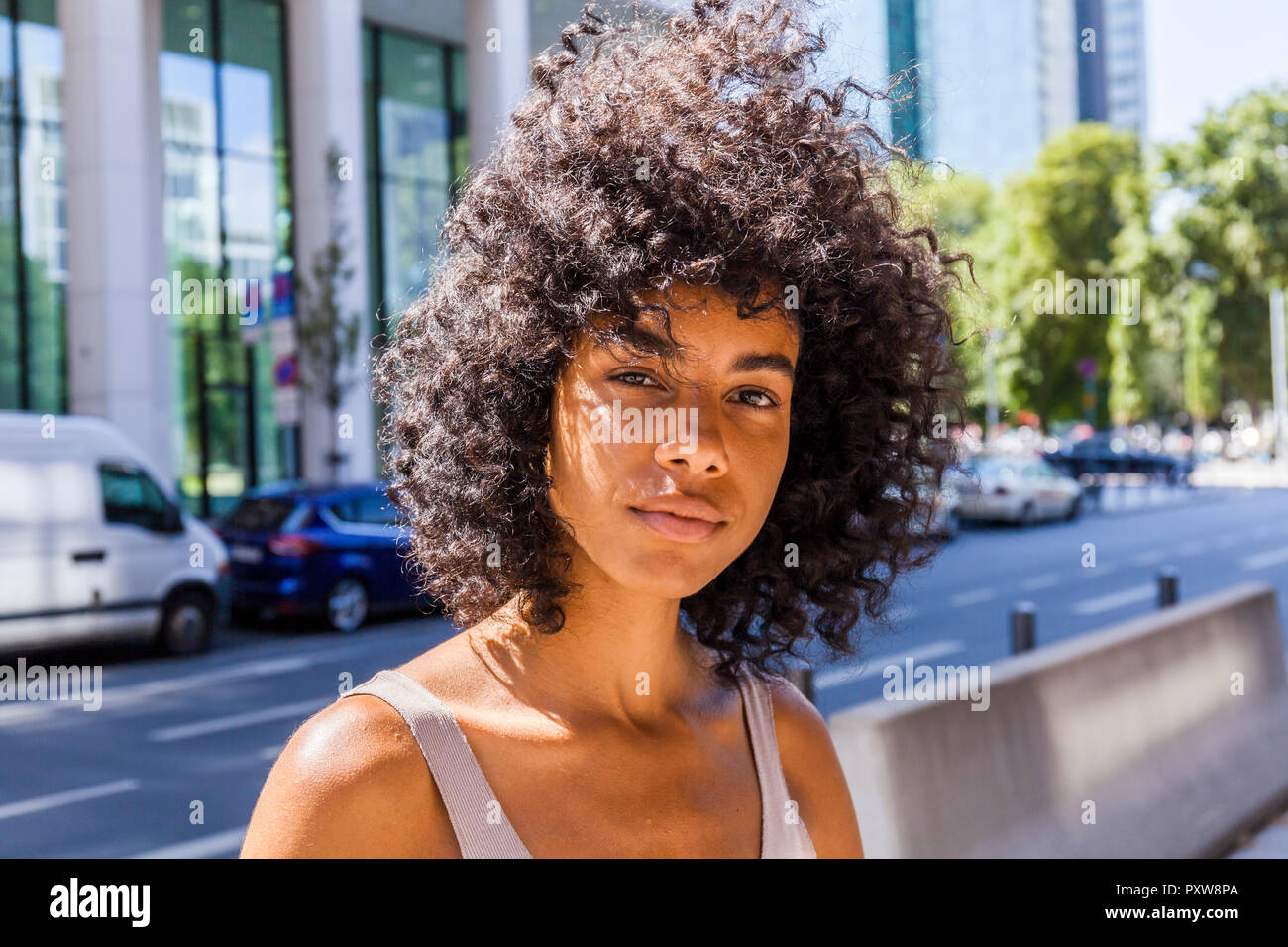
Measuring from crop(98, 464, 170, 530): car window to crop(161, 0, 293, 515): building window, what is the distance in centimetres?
913

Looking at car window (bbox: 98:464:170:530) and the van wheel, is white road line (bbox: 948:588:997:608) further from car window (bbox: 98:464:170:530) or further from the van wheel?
car window (bbox: 98:464:170:530)

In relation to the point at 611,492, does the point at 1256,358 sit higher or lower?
higher

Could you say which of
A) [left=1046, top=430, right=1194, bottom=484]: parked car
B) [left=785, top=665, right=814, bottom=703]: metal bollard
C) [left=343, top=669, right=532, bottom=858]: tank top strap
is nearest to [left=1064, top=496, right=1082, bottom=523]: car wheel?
[left=1046, top=430, right=1194, bottom=484]: parked car

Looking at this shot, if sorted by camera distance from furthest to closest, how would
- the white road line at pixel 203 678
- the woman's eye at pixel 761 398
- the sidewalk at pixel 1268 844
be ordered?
the white road line at pixel 203 678
the sidewalk at pixel 1268 844
the woman's eye at pixel 761 398

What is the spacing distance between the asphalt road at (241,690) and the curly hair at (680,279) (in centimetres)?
27

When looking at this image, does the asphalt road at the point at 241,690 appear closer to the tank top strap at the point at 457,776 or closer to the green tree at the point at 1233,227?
the tank top strap at the point at 457,776

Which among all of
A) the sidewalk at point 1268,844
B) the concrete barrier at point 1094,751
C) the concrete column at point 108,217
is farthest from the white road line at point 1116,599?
the concrete column at point 108,217

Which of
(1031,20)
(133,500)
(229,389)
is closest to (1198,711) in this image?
(133,500)

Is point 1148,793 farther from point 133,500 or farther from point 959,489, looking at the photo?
point 133,500

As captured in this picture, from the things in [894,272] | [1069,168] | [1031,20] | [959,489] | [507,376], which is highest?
[1031,20]

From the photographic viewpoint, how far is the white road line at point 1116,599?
12859 millimetres

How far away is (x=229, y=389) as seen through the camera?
69.6ft

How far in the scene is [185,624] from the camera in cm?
1134
